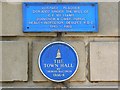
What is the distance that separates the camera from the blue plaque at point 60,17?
312cm

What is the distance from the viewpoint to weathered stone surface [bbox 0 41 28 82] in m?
3.11

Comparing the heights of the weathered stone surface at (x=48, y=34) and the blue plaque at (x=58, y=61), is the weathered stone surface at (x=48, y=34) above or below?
above

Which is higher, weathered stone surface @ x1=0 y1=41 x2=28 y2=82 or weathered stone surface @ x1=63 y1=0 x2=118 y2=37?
weathered stone surface @ x1=63 y1=0 x2=118 y2=37

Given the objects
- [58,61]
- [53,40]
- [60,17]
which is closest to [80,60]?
[58,61]

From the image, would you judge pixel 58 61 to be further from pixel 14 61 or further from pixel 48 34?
pixel 14 61

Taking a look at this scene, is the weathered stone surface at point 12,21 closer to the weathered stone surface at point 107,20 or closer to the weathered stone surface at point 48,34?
the weathered stone surface at point 48,34

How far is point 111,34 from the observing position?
3.16 meters

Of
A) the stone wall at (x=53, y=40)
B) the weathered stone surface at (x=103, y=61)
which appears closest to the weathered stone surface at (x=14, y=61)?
the stone wall at (x=53, y=40)

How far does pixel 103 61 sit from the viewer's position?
3129mm

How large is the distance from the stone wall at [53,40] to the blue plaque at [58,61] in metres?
0.04

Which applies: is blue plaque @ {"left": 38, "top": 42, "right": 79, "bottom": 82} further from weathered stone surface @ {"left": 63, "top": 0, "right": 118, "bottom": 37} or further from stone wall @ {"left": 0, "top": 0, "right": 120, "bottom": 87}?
weathered stone surface @ {"left": 63, "top": 0, "right": 118, "bottom": 37}

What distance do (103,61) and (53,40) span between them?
49cm

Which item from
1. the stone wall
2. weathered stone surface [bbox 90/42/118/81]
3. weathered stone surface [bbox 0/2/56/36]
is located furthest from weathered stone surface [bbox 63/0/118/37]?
weathered stone surface [bbox 0/2/56/36]

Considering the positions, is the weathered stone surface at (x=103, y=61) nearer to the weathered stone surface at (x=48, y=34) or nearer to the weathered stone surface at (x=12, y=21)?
the weathered stone surface at (x=48, y=34)
